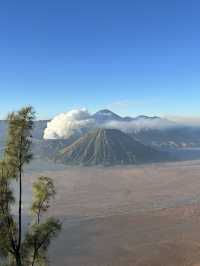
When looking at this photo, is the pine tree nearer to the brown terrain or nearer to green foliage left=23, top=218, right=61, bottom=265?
green foliage left=23, top=218, right=61, bottom=265

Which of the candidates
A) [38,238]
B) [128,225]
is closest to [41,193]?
[38,238]

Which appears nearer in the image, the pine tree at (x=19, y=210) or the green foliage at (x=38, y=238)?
the pine tree at (x=19, y=210)

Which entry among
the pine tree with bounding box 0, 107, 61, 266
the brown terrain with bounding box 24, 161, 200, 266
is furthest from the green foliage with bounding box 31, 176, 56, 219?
the brown terrain with bounding box 24, 161, 200, 266

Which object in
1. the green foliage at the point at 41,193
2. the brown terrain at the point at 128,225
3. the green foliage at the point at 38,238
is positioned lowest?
the brown terrain at the point at 128,225

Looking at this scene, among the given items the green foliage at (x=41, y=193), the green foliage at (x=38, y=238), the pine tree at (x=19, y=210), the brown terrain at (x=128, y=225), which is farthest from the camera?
the brown terrain at (x=128, y=225)

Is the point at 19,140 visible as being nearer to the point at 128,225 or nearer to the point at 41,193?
the point at 41,193

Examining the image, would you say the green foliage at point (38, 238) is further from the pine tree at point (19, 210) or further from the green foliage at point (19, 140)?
the green foliage at point (19, 140)

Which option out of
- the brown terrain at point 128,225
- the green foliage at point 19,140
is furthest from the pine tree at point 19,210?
the brown terrain at point 128,225

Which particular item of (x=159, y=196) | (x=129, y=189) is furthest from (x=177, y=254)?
(x=129, y=189)
